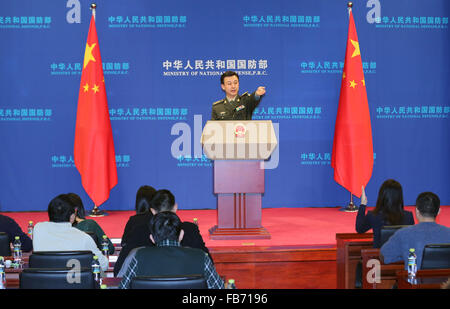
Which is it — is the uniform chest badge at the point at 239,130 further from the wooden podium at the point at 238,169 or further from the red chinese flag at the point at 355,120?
the red chinese flag at the point at 355,120

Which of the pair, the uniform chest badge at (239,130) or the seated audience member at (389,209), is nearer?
the seated audience member at (389,209)

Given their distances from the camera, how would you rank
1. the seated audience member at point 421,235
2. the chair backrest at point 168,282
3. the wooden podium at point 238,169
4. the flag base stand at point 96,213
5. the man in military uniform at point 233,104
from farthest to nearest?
the flag base stand at point 96,213
the man in military uniform at point 233,104
the wooden podium at point 238,169
the seated audience member at point 421,235
the chair backrest at point 168,282

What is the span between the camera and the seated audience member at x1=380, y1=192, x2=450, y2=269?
10.2 ft

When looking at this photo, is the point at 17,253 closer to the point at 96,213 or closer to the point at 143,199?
the point at 143,199

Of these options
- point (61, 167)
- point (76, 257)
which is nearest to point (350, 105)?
point (61, 167)

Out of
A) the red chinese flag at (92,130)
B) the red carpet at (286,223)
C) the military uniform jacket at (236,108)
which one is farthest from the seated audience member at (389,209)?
the red chinese flag at (92,130)

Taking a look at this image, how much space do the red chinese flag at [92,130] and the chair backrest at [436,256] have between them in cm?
446

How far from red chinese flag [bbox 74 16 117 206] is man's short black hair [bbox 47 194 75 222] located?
11.2 feet

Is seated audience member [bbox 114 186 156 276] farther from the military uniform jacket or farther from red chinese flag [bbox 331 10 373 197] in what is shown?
red chinese flag [bbox 331 10 373 197]

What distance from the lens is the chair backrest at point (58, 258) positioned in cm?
289

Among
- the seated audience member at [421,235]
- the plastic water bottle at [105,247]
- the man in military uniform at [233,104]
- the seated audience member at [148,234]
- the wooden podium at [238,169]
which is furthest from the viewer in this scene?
the man in military uniform at [233,104]

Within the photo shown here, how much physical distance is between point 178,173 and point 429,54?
11.6 ft

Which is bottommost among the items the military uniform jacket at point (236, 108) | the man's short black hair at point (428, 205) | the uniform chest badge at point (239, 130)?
the man's short black hair at point (428, 205)

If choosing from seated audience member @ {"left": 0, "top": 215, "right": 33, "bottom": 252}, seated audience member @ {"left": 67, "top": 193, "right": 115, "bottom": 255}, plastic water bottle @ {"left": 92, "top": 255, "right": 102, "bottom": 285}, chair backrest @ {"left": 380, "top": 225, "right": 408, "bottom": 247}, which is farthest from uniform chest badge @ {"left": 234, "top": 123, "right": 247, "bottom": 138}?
plastic water bottle @ {"left": 92, "top": 255, "right": 102, "bottom": 285}
